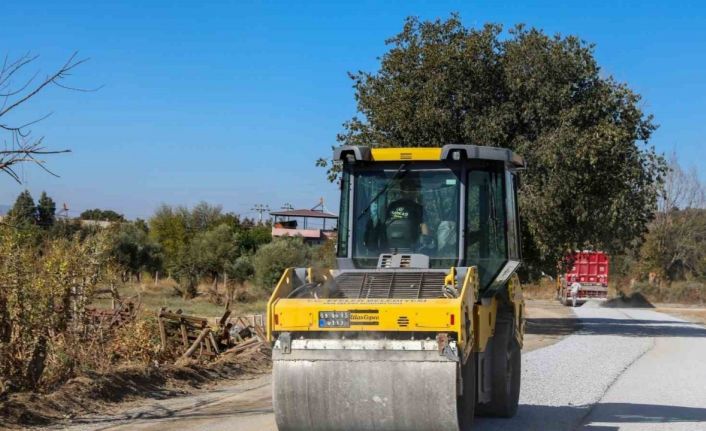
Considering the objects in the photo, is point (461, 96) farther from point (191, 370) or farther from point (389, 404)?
point (389, 404)

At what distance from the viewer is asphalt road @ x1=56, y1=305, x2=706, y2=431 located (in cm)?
1041

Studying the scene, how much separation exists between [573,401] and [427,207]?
4509 mm

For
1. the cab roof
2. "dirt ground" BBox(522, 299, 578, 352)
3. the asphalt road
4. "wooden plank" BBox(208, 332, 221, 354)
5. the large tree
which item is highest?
the large tree

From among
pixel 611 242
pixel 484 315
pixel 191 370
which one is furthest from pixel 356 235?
pixel 611 242

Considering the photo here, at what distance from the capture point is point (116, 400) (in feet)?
39.7

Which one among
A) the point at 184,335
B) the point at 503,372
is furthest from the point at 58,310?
the point at 503,372

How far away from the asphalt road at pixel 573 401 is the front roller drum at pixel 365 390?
2.22 m

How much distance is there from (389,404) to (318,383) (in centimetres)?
65

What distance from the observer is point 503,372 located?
998cm

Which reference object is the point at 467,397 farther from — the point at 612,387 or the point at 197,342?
the point at 197,342

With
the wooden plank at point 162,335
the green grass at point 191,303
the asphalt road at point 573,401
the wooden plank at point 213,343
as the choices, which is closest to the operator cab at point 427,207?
the asphalt road at point 573,401

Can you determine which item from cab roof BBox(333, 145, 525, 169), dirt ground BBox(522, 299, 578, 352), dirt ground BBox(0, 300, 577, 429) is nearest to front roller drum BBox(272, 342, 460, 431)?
cab roof BBox(333, 145, 525, 169)

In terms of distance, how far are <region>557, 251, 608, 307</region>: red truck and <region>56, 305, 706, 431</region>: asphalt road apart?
30.4 meters

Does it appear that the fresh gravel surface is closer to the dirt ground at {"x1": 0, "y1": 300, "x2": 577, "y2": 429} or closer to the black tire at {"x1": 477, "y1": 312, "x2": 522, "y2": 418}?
the black tire at {"x1": 477, "y1": 312, "x2": 522, "y2": 418}
